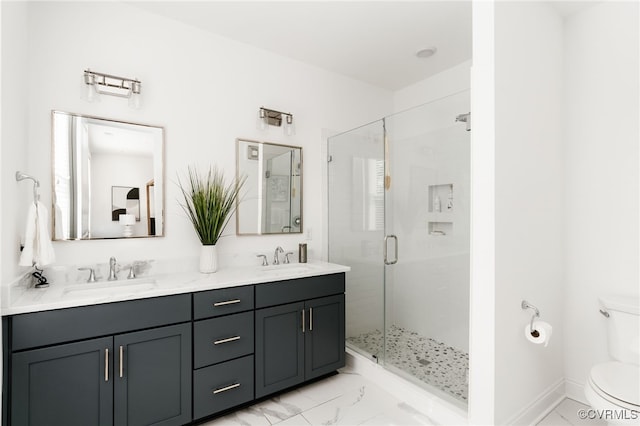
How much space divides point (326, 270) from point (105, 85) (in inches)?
76.1

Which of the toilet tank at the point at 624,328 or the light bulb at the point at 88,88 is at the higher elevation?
the light bulb at the point at 88,88

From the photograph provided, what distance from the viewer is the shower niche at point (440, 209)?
2418 mm

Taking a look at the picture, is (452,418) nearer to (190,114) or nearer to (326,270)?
(326,270)

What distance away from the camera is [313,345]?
2.34m

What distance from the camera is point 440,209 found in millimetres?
2486

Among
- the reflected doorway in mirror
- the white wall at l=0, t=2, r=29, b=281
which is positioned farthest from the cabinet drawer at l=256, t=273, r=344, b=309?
the white wall at l=0, t=2, r=29, b=281

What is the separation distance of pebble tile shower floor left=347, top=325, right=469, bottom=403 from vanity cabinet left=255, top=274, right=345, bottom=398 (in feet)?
1.19

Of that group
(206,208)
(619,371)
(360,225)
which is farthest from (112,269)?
(619,371)

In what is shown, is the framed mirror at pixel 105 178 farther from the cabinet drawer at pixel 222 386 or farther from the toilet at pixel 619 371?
the toilet at pixel 619 371

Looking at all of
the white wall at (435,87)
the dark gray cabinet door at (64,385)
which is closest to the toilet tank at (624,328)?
the white wall at (435,87)

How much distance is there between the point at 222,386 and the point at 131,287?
2.66ft

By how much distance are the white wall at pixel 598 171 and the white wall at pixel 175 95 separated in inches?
75.6

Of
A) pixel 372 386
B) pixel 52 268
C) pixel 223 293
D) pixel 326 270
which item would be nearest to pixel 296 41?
pixel 326 270

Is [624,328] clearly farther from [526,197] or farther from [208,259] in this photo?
[208,259]
